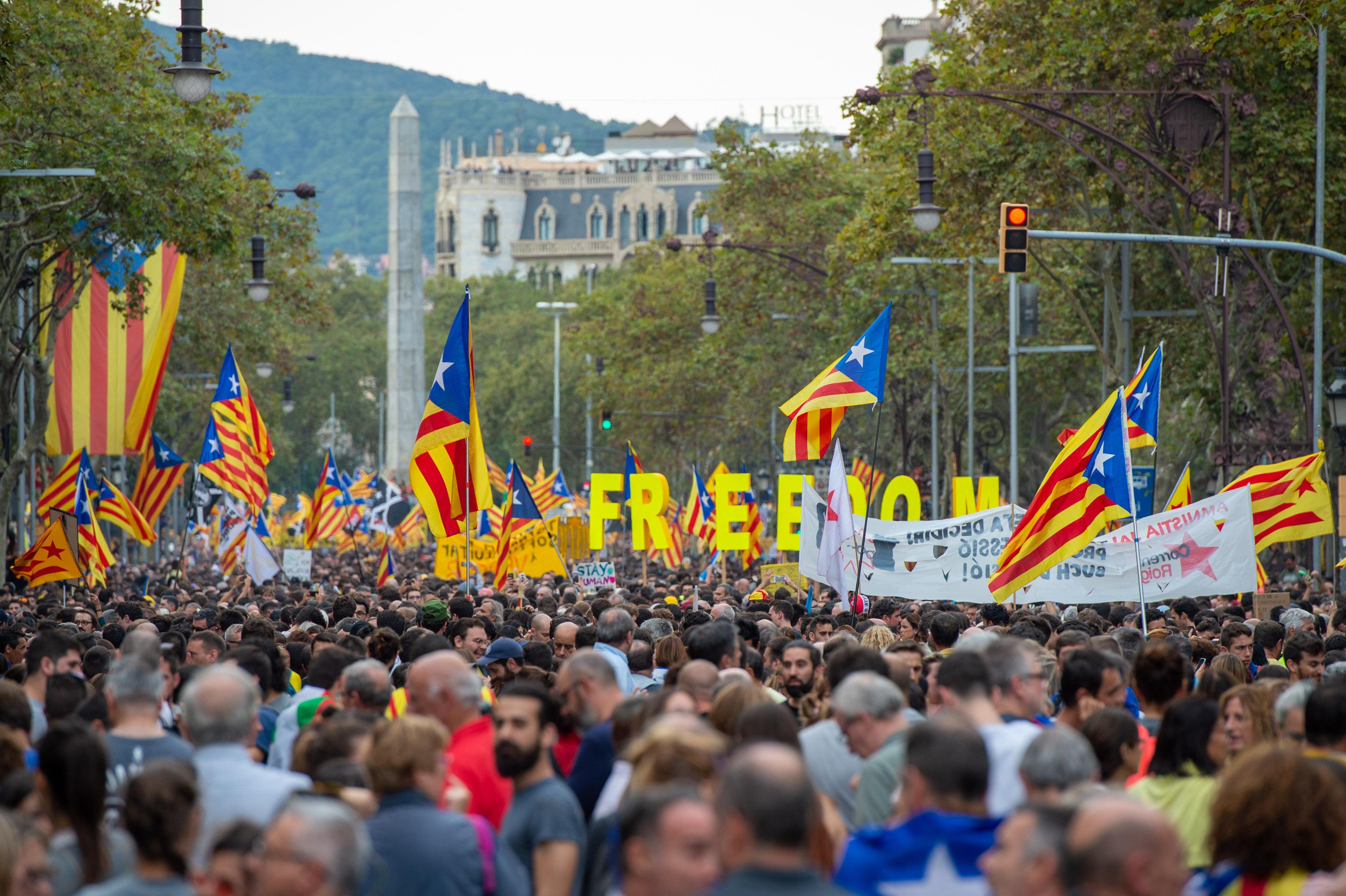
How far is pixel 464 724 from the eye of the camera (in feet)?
20.4

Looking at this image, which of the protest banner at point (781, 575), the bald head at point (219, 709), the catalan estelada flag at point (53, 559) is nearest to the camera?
the bald head at point (219, 709)

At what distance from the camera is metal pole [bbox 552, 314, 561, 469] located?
77.7m

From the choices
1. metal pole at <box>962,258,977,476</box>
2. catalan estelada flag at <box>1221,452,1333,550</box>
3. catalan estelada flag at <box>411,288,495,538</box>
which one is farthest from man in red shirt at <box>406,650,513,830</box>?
metal pole at <box>962,258,977,476</box>

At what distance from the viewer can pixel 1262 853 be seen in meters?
4.64

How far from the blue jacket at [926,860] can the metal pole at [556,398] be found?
7099 cm

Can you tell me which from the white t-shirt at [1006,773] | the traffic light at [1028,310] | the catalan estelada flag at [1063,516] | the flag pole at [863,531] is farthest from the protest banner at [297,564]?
the white t-shirt at [1006,773]

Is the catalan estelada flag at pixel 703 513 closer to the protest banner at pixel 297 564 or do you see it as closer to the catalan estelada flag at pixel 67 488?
the protest banner at pixel 297 564

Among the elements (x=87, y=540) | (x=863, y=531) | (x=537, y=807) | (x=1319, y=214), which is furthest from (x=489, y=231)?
(x=537, y=807)

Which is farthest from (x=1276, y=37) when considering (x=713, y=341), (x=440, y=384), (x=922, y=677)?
(x=713, y=341)

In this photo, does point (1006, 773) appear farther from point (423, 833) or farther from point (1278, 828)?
point (423, 833)

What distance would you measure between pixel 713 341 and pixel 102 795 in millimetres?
40741

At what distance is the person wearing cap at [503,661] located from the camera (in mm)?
9555

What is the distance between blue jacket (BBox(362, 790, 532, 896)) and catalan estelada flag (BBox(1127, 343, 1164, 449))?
503 inches

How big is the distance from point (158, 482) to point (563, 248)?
120828mm
